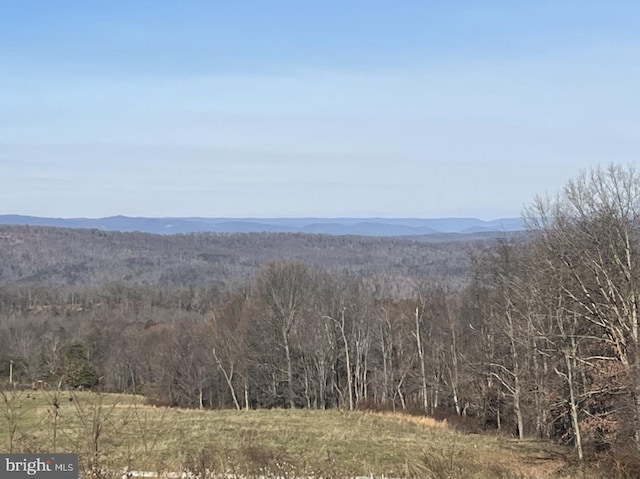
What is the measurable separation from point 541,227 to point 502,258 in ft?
26.6

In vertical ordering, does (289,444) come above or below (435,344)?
above

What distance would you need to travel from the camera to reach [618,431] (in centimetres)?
2089

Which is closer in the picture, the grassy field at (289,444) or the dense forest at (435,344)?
the grassy field at (289,444)

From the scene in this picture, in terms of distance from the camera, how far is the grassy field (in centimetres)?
823

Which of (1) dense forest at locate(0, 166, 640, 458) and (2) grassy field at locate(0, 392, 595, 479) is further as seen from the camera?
(1) dense forest at locate(0, 166, 640, 458)

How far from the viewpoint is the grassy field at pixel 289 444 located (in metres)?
8.23

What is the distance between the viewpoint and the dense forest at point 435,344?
2298cm

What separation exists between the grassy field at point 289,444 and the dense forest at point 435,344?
3.46 ft

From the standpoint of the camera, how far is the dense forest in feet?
75.4

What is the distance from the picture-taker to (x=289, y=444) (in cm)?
1777

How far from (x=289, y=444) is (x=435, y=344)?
30002 millimetres

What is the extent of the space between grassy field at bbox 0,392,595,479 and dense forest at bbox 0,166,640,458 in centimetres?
105

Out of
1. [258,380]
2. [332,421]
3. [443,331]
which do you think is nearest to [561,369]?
[332,421]

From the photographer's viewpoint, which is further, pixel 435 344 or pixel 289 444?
pixel 435 344
